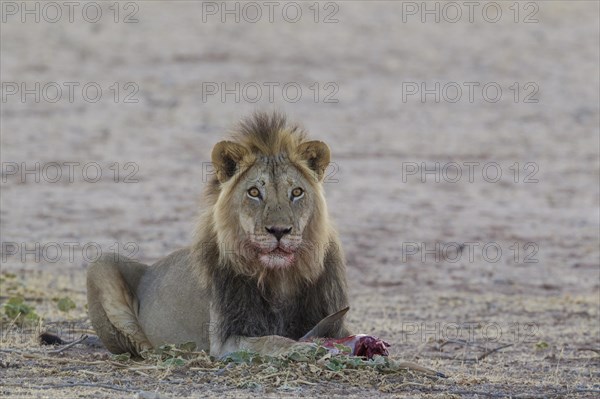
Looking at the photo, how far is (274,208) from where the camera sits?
658 cm

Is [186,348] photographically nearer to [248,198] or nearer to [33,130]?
[248,198]

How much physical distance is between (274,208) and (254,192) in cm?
19

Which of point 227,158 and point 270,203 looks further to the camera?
point 227,158

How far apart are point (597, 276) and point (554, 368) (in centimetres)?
434

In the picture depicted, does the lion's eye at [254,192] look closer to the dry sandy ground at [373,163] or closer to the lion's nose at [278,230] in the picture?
the lion's nose at [278,230]

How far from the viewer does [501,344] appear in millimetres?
9039

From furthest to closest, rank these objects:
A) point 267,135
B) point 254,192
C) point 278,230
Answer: point 267,135 < point 254,192 < point 278,230

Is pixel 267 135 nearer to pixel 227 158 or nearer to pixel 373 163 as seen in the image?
pixel 227 158

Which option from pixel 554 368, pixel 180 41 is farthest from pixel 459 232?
pixel 180 41

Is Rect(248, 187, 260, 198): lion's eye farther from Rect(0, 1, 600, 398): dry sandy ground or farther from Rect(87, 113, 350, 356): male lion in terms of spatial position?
Rect(0, 1, 600, 398): dry sandy ground

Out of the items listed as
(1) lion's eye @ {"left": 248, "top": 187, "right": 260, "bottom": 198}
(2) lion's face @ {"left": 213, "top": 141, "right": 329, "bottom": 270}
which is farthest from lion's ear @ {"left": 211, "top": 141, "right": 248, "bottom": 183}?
(1) lion's eye @ {"left": 248, "top": 187, "right": 260, "bottom": 198}

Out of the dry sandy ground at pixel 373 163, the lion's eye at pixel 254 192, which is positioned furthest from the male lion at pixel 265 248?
the dry sandy ground at pixel 373 163

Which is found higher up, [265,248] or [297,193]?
[297,193]

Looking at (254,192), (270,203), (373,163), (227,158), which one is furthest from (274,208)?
(373,163)
